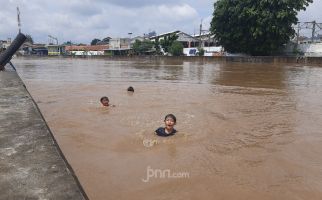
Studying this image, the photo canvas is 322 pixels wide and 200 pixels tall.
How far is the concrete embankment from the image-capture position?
295 centimetres

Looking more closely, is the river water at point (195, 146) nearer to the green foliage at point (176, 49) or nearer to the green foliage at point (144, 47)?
the green foliage at point (176, 49)

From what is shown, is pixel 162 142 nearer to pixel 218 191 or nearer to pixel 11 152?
pixel 218 191

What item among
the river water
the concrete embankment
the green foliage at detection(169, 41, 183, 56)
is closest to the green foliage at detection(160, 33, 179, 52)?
the green foliage at detection(169, 41, 183, 56)

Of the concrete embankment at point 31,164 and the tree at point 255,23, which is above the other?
the tree at point 255,23

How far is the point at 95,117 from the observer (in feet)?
30.8

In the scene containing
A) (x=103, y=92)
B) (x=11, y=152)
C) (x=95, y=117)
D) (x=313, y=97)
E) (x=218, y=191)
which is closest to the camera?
(x=11, y=152)

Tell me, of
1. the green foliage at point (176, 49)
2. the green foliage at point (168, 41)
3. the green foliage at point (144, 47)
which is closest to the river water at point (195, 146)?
the green foliage at point (176, 49)

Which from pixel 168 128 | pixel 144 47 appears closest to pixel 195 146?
pixel 168 128

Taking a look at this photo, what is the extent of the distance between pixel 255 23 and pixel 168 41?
23202mm

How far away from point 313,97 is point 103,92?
311 inches

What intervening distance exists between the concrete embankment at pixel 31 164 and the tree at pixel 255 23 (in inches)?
1418

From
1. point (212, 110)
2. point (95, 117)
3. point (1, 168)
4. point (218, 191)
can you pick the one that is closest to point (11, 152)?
point (1, 168)

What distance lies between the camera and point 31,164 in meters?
3.55

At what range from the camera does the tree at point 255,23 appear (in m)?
38.0
